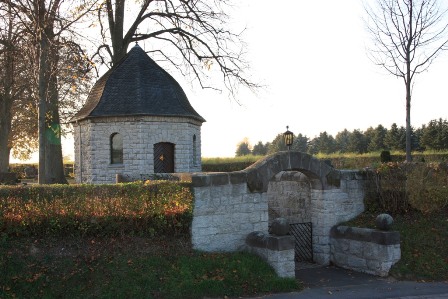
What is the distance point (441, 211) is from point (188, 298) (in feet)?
26.6

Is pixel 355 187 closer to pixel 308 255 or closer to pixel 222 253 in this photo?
pixel 308 255

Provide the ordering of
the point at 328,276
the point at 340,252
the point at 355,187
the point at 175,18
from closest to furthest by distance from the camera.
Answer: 1. the point at 328,276
2. the point at 340,252
3. the point at 355,187
4. the point at 175,18

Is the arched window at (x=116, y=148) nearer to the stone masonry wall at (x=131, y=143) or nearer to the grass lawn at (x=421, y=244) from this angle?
the stone masonry wall at (x=131, y=143)

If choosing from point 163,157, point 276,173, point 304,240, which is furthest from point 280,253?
point 163,157

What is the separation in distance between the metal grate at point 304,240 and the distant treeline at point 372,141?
85.3ft

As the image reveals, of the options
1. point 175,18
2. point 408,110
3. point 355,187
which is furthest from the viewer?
point 175,18

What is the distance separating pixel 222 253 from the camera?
10.7 m

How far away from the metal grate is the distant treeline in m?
26.0

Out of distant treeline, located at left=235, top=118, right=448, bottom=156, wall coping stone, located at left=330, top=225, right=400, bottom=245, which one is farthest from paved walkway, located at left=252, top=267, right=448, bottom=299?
distant treeline, located at left=235, top=118, right=448, bottom=156

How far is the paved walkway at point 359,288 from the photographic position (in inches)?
370

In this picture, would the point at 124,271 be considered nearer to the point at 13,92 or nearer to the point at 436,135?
the point at 13,92

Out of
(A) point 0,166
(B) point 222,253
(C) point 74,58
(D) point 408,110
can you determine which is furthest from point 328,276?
(A) point 0,166

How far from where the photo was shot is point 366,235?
11430mm

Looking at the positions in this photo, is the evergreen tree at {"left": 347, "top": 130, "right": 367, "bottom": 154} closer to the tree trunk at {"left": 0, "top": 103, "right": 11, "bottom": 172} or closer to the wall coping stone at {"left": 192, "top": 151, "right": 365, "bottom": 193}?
the tree trunk at {"left": 0, "top": 103, "right": 11, "bottom": 172}
